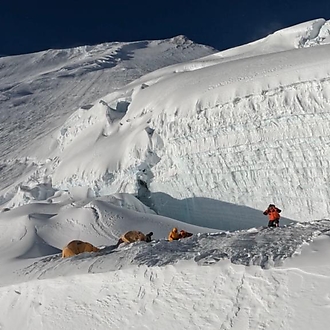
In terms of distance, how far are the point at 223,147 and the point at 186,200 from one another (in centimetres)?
219

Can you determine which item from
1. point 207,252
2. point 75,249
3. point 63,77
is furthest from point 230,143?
point 63,77

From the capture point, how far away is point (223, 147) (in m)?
13.8

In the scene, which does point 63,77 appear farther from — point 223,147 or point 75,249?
point 75,249

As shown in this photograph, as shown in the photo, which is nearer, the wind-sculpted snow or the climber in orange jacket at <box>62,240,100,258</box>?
the wind-sculpted snow

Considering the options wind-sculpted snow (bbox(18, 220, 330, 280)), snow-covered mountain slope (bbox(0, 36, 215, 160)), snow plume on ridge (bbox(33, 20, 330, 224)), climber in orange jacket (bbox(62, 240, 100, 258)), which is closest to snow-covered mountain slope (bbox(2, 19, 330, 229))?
snow plume on ridge (bbox(33, 20, 330, 224))

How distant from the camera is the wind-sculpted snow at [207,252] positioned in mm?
5566

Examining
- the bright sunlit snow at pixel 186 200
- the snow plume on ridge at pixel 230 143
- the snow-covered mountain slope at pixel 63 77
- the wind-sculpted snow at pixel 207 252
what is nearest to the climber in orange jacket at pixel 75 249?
the bright sunlit snow at pixel 186 200

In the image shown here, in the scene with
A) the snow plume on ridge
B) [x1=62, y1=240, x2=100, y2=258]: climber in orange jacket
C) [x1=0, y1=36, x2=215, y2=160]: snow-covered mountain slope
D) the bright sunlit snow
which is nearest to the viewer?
the bright sunlit snow

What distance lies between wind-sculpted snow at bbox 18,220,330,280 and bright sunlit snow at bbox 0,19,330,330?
0.03m

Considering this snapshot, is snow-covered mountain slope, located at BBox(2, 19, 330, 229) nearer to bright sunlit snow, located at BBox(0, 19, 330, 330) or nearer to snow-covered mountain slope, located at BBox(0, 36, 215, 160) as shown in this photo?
bright sunlit snow, located at BBox(0, 19, 330, 330)

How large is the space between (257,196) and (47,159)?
10951mm

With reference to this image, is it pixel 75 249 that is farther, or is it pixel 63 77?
pixel 63 77

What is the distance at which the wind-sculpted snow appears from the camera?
5566mm

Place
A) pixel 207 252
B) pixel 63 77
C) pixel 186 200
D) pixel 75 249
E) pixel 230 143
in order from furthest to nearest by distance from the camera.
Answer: pixel 63 77 < pixel 186 200 < pixel 230 143 < pixel 75 249 < pixel 207 252
